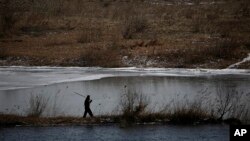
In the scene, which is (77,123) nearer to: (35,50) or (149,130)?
(149,130)

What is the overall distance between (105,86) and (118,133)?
10.9 m

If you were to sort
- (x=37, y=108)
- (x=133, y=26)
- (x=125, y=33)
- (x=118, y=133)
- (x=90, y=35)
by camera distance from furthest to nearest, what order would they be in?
(x=133, y=26) < (x=90, y=35) < (x=125, y=33) < (x=37, y=108) < (x=118, y=133)

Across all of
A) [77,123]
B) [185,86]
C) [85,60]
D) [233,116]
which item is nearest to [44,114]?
[77,123]

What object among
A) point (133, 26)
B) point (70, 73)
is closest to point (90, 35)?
point (133, 26)

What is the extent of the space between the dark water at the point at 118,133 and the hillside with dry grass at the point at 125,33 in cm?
2034

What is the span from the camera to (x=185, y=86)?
32281mm

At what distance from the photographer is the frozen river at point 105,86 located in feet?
86.7

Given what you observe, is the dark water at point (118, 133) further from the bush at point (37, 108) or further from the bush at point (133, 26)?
the bush at point (133, 26)

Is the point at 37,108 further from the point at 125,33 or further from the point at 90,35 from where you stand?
the point at 90,35

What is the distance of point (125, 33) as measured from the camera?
173 ft

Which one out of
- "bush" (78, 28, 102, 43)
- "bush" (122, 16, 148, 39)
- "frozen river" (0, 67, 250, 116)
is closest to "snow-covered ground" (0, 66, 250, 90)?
"frozen river" (0, 67, 250, 116)

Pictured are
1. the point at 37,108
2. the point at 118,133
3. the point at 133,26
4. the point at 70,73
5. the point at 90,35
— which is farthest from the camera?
the point at 133,26

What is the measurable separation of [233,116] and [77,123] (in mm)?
6571

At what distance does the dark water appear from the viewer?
2112cm
